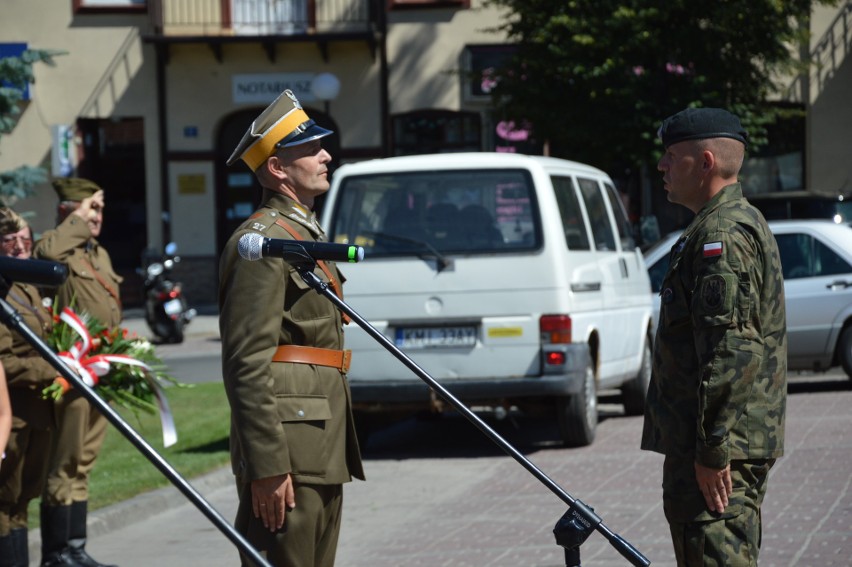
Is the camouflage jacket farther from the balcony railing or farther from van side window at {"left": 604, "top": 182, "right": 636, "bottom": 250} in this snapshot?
the balcony railing

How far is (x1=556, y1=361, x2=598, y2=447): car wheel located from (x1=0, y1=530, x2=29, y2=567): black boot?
14.9 ft

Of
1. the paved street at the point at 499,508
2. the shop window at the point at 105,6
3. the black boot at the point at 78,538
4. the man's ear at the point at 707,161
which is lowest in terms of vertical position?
the paved street at the point at 499,508

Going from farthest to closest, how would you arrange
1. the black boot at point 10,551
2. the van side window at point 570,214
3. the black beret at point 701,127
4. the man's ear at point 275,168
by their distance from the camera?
the van side window at point 570,214
the black boot at point 10,551
the man's ear at point 275,168
the black beret at point 701,127

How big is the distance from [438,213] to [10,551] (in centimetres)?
449

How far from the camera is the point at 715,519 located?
161 inches

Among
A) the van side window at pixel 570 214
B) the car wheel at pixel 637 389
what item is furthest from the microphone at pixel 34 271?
the car wheel at pixel 637 389

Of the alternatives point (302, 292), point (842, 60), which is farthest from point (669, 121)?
point (842, 60)

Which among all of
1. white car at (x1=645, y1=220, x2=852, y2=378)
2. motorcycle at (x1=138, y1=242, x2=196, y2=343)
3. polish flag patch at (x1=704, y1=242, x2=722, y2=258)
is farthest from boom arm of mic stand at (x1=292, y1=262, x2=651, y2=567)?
motorcycle at (x1=138, y1=242, x2=196, y2=343)

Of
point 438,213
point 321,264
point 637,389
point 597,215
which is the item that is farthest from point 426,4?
point 321,264

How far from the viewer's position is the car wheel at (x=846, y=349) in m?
13.2

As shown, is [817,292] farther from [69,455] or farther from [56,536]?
[56,536]

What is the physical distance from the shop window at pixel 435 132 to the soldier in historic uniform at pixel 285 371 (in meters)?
24.6

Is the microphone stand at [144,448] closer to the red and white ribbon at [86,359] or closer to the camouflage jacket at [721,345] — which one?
the camouflage jacket at [721,345]

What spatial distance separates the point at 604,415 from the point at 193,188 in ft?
58.2
